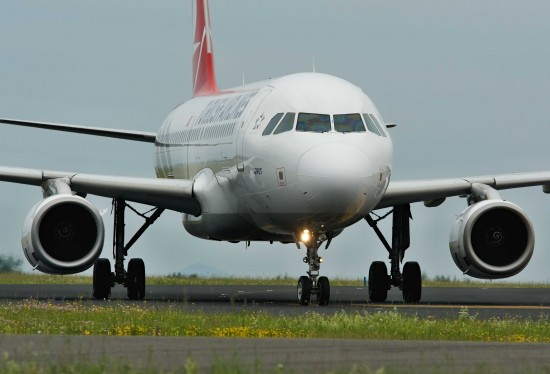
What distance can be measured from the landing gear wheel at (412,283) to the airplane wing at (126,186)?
4.49 metres

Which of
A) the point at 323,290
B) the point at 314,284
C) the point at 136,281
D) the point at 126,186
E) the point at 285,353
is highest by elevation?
the point at 126,186

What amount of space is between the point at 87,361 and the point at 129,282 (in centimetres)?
1909

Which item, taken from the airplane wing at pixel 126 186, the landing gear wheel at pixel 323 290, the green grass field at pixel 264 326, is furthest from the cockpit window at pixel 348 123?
the airplane wing at pixel 126 186

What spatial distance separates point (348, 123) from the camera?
84.0 ft

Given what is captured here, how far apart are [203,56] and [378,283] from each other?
13917 mm

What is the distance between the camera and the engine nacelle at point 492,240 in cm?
2844

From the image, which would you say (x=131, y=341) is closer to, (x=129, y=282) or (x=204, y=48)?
(x=129, y=282)

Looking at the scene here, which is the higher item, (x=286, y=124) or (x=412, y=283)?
(x=286, y=124)

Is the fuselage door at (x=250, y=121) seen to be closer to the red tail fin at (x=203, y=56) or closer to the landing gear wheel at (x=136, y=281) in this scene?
the landing gear wheel at (x=136, y=281)

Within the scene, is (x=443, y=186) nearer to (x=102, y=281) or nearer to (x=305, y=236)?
(x=305, y=236)

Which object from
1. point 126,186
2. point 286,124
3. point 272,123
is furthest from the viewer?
point 126,186

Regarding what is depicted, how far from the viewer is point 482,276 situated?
28.8 m

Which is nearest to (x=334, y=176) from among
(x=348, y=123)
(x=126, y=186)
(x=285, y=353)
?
(x=348, y=123)

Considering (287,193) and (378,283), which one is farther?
(378,283)
